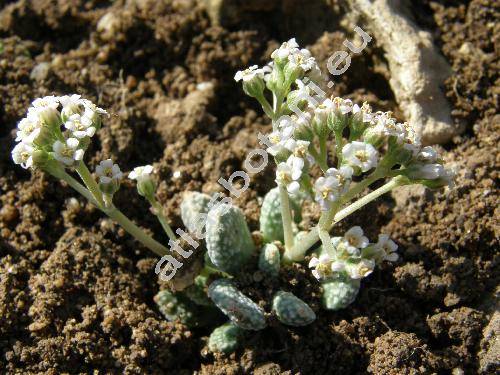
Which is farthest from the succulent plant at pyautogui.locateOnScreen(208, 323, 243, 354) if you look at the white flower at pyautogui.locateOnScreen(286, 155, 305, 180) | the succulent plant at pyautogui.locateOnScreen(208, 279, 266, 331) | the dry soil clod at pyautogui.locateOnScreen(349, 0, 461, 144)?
the dry soil clod at pyautogui.locateOnScreen(349, 0, 461, 144)

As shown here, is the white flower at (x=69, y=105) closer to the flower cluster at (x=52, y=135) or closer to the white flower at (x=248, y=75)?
the flower cluster at (x=52, y=135)

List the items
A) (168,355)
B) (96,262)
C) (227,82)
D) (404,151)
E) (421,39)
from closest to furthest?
(404,151) → (168,355) → (96,262) → (421,39) → (227,82)

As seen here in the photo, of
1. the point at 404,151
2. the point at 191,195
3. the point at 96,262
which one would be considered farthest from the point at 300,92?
the point at 96,262

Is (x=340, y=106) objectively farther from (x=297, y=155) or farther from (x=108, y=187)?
(x=108, y=187)

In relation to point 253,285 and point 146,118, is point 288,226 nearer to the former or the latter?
point 253,285

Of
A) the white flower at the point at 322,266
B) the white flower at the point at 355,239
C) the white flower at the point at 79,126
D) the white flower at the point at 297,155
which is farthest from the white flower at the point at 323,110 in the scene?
the white flower at the point at 79,126

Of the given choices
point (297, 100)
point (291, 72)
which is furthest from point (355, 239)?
point (291, 72)

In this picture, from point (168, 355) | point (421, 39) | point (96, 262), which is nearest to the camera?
point (168, 355)
